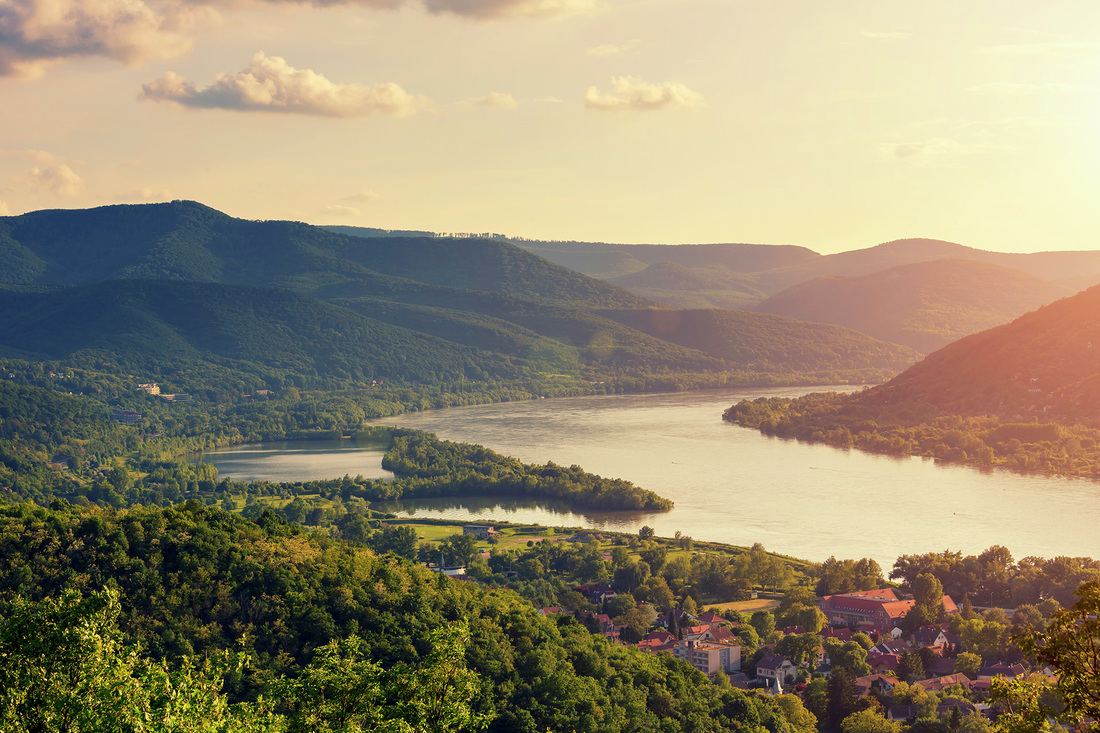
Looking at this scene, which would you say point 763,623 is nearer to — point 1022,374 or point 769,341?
point 1022,374

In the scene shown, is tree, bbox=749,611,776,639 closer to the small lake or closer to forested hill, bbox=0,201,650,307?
the small lake

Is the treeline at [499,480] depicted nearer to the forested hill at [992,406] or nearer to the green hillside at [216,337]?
the forested hill at [992,406]

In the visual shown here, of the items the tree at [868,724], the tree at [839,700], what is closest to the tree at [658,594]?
the tree at [839,700]

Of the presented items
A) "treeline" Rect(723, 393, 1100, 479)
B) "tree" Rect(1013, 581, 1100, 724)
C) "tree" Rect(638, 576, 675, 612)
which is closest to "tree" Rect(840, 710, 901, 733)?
"tree" Rect(638, 576, 675, 612)

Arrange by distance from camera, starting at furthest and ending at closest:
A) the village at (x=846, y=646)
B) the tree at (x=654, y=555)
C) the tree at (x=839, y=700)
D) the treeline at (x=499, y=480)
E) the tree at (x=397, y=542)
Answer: the treeline at (x=499, y=480)
the tree at (x=397, y=542)
the tree at (x=654, y=555)
the village at (x=846, y=646)
the tree at (x=839, y=700)

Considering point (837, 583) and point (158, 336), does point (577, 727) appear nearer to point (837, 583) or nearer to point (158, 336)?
point (837, 583)

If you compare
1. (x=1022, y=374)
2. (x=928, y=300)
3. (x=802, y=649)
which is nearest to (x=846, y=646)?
(x=802, y=649)
